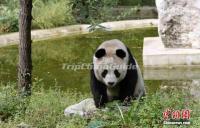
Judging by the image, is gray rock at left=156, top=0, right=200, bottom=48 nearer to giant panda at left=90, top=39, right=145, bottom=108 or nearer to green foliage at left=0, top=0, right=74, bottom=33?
green foliage at left=0, top=0, right=74, bottom=33

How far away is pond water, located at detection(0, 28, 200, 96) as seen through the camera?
955cm

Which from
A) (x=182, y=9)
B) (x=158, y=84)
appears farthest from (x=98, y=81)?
(x=182, y=9)

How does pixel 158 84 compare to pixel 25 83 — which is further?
pixel 158 84

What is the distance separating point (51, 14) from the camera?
15.2m

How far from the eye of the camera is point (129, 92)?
5.60 meters

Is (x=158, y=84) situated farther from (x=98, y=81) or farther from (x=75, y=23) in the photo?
(x=75, y=23)

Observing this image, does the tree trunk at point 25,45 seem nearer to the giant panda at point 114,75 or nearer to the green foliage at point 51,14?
the giant panda at point 114,75

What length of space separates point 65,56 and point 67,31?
3166mm

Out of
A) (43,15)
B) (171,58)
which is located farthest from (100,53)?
(43,15)

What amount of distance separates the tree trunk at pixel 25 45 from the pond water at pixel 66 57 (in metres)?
0.69

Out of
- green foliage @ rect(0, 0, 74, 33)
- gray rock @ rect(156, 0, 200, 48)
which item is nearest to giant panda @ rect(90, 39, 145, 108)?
gray rock @ rect(156, 0, 200, 48)

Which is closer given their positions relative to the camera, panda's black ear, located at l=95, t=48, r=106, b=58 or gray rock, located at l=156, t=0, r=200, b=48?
panda's black ear, located at l=95, t=48, r=106, b=58

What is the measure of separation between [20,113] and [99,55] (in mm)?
1105

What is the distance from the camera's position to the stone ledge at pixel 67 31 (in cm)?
1391
